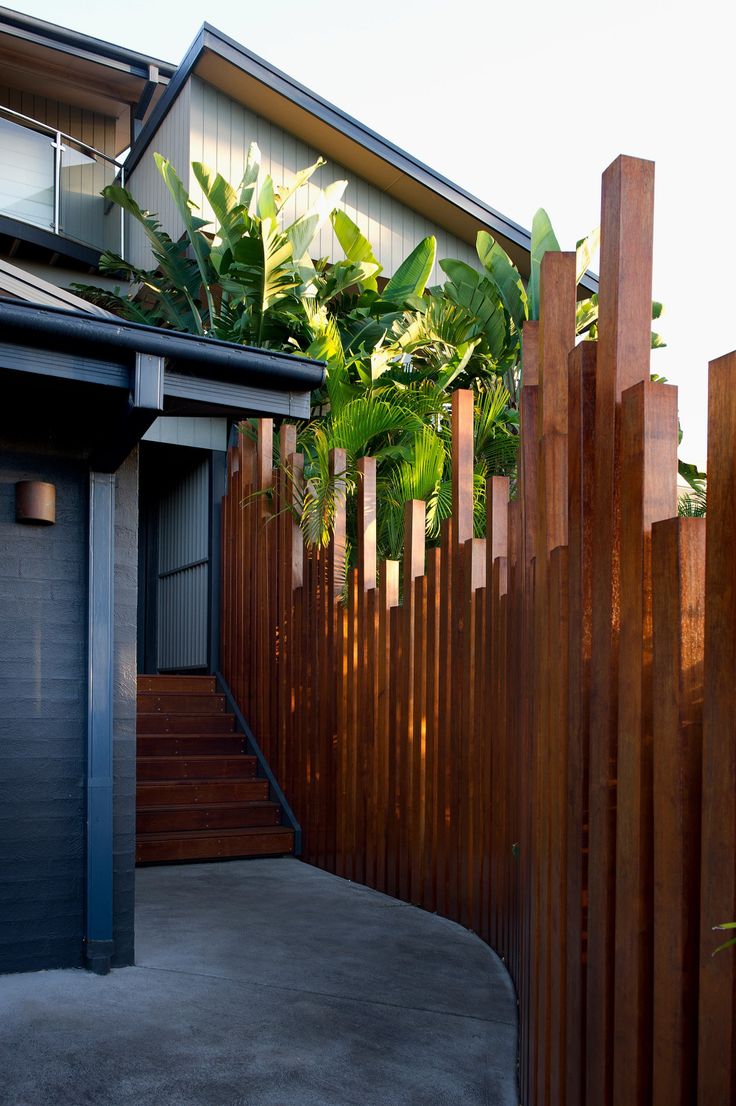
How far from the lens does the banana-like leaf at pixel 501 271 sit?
11406mm

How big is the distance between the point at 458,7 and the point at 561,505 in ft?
51.5

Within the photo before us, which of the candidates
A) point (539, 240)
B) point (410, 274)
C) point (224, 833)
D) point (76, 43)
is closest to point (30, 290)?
point (224, 833)

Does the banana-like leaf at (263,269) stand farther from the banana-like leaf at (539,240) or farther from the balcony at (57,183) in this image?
the balcony at (57,183)

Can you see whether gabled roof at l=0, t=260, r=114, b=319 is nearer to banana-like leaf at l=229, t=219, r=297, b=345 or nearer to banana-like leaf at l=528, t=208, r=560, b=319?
banana-like leaf at l=229, t=219, r=297, b=345

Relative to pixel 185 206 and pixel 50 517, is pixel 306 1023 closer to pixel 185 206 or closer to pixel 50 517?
pixel 50 517

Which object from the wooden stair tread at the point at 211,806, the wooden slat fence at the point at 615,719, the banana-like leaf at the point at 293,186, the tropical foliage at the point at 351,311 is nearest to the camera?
the wooden slat fence at the point at 615,719

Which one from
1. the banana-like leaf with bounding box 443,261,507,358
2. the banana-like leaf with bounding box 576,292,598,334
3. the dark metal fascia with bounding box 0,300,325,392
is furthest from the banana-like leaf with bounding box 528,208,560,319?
the dark metal fascia with bounding box 0,300,325,392

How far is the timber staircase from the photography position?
7.92m

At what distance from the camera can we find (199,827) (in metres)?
8.16

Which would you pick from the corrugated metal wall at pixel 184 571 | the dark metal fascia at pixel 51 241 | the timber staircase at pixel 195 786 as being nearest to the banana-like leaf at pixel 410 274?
the corrugated metal wall at pixel 184 571

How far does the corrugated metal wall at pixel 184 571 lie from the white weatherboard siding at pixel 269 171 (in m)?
2.79

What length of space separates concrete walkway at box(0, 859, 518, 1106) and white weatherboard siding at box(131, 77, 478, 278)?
8.06 m

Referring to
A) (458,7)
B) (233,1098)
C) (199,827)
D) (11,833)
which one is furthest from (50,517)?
(458,7)

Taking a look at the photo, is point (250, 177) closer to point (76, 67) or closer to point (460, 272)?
point (460, 272)
